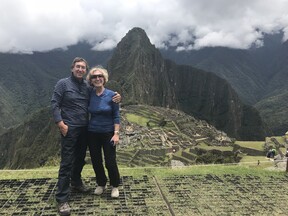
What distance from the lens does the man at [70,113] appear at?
478 centimetres

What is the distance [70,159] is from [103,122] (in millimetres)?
691

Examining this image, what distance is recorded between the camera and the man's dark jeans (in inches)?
187

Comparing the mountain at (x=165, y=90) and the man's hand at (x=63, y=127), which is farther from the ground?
the mountain at (x=165, y=90)

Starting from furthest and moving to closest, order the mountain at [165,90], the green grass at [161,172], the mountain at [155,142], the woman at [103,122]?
the mountain at [165,90] < the mountain at [155,142] < the green grass at [161,172] < the woman at [103,122]

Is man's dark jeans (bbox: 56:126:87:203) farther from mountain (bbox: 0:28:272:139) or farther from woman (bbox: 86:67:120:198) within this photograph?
mountain (bbox: 0:28:272:139)

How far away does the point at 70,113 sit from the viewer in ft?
16.2

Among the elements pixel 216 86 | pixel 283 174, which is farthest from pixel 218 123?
pixel 283 174

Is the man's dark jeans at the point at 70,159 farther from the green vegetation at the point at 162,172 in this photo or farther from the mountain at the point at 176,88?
the mountain at the point at 176,88

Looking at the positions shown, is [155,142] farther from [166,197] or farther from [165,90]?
[165,90]

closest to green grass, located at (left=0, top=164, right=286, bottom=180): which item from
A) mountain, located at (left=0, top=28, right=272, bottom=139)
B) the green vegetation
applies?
the green vegetation

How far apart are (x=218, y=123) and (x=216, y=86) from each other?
27604mm

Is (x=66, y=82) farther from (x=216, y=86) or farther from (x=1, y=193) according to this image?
(x=216, y=86)

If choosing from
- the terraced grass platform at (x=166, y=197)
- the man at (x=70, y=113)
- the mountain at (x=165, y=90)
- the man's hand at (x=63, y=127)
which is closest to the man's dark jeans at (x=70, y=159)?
the man at (x=70, y=113)

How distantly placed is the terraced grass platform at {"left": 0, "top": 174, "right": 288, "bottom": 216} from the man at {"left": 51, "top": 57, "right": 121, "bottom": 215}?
0.40 m
